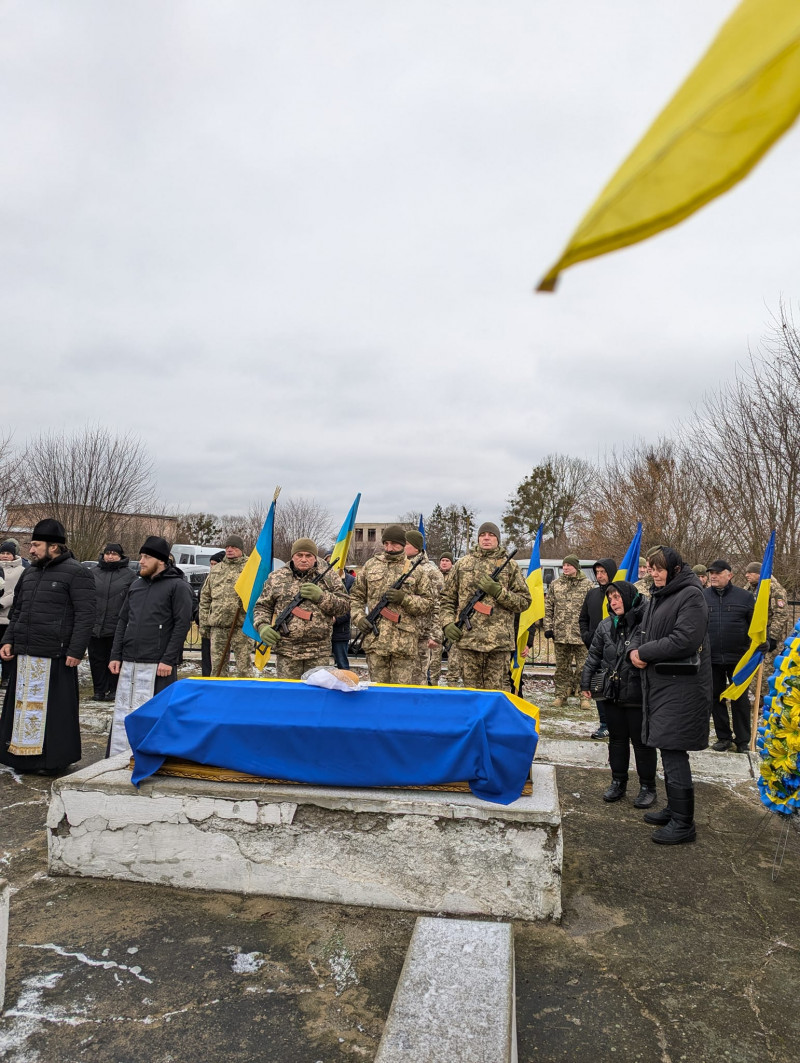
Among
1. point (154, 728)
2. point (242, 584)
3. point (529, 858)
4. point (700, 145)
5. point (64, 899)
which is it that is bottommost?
point (64, 899)

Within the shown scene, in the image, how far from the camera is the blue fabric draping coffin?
364cm

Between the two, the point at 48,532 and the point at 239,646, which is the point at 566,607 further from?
the point at 48,532

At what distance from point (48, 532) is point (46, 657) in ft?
3.41

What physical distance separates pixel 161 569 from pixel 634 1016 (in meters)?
4.72

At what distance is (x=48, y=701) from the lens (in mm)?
5723

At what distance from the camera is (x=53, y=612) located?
5.84m

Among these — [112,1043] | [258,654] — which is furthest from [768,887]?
[258,654]

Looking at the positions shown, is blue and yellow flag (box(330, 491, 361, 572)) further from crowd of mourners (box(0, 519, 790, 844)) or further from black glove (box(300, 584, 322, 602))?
black glove (box(300, 584, 322, 602))

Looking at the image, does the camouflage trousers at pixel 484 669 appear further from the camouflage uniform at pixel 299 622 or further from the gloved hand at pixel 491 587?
the camouflage uniform at pixel 299 622

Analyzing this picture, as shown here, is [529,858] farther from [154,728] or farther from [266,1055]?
[154,728]

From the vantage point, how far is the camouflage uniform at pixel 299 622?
6.14 m

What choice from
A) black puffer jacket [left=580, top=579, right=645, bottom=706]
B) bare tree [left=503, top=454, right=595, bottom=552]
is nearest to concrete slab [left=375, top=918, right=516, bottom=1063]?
black puffer jacket [left=580, top=579, right=645, bottom=706]

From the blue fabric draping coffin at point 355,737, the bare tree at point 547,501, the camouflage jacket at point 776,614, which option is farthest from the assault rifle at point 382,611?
the bare tree at point 547,501

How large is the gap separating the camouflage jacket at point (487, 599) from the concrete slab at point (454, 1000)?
177 inches
